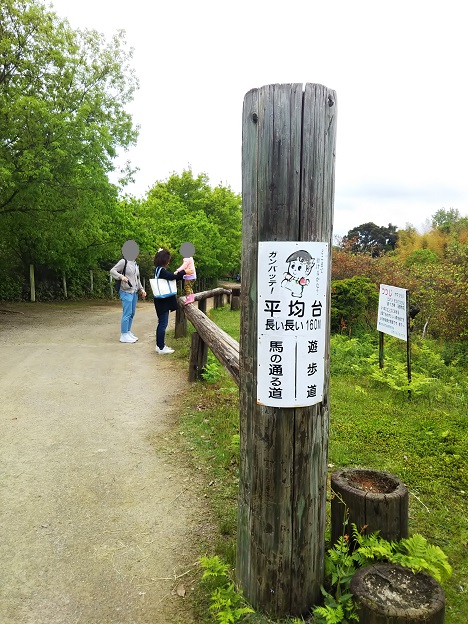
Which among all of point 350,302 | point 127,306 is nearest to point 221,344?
point 127,306

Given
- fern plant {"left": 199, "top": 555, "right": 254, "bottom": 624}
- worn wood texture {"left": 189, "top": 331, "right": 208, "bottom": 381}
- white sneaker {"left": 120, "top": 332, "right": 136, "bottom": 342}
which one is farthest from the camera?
white sneaker {"left": 120, "top": 332, "right": 136, "bottom": 342}

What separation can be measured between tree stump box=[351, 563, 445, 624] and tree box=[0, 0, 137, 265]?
33.7 ft

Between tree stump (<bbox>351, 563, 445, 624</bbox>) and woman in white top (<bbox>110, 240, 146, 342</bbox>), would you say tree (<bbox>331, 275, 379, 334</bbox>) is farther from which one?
tree stump (<bbox>351, 563, 445, 624</bbox>)

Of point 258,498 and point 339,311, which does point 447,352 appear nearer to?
point 339,311

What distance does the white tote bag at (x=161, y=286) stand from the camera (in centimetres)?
758

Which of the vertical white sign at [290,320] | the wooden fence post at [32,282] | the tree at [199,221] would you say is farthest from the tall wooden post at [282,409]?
the tree at [199,221]

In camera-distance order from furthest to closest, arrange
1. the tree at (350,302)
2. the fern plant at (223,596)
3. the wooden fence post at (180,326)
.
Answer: the tree at (350,302) < the wooden fence post at (180,326) < the fern plant at (223,596)

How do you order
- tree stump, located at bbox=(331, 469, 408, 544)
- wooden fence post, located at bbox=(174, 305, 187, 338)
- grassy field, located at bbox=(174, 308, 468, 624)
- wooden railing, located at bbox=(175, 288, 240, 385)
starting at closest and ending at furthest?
tree stump, located at bbox=(331, 469, 408, 544) → grassy field, located at bbox=(174, 308, 468, 624) → wooden railing, located at bbox=(175, 288, 240, 385) → wooden fence post, located at bbox=(174, 305, 187, 338)

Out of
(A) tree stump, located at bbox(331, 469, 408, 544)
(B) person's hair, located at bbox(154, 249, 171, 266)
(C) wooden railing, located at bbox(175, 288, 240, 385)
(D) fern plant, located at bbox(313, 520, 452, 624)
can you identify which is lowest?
(D) fern plant, located at bbox(313, 520, 452, 624)

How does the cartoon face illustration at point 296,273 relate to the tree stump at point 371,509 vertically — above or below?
above

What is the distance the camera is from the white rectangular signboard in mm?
6238

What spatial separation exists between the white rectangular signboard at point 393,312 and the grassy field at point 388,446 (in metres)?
0.62

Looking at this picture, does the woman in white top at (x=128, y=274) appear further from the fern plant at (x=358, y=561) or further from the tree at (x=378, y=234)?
Answer: the tree at (x=378, y=234)

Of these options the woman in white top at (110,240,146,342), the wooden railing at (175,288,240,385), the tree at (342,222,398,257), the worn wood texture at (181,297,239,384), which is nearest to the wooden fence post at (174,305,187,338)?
the wooden railing at (175,288,240,385)
